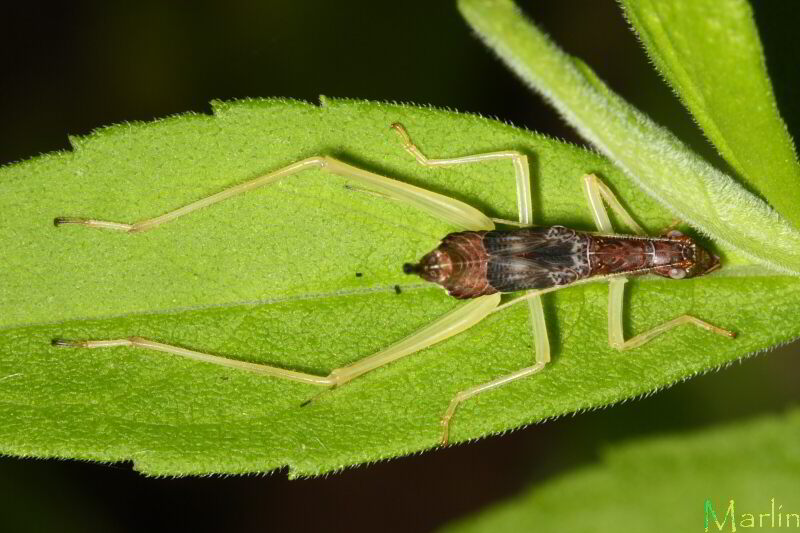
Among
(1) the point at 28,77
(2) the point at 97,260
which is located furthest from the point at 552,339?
(1) the point at 28,77

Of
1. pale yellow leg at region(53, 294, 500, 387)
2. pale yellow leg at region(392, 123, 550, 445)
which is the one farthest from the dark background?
pale yellow leg at region(53, 294, 500, 387)

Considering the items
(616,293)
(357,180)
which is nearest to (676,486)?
(616,293)

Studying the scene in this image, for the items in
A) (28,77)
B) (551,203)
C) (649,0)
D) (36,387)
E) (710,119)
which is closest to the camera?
(649,0)

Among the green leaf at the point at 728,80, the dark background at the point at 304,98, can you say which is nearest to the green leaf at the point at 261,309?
the green leaf at the point at 728,80

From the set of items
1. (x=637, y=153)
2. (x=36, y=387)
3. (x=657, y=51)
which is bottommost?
(x=36, y=387)

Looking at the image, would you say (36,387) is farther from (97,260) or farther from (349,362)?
(349,362)

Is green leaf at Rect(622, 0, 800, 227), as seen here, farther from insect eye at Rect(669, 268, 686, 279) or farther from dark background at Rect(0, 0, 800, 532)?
dark background at Rect(0, 0, 800, 532)

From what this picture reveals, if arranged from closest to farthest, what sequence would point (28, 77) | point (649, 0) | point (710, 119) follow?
point (649, 0)
point (710, 119)
point (28, 77)
